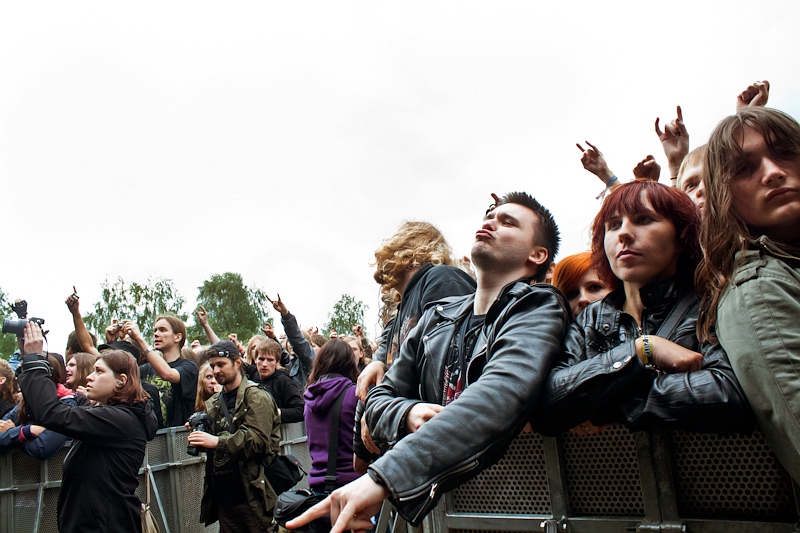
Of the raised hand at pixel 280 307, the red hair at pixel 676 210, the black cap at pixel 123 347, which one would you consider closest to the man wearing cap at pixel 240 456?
the black cap at pixel 123 347

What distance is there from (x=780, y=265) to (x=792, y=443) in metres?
0.43

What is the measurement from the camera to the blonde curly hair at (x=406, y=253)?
3.74 metres

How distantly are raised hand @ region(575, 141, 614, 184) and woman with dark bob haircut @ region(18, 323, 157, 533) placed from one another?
12.8 ft

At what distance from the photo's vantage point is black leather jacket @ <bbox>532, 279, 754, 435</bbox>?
Answer: 1.55 m

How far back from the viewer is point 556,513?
1.86m

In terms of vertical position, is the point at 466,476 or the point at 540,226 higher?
the point at 540,226

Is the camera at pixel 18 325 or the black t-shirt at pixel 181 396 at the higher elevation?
the camera at pixel 18 325

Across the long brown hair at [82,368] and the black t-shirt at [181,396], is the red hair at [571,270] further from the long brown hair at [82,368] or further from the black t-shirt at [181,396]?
the black t-shirt at [181,396]

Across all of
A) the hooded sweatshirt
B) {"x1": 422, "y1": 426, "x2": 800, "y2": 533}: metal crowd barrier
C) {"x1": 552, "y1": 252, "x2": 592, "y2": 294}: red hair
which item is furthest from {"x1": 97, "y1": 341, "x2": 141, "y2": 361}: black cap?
{"x1": 422, "y1": 426, "x2": 800, "y2": 533}: metal crowd barrier

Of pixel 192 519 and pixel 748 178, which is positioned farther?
pixel 192 519

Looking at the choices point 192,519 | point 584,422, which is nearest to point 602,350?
point 584,422

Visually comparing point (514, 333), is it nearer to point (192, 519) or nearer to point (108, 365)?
point (108, 365)

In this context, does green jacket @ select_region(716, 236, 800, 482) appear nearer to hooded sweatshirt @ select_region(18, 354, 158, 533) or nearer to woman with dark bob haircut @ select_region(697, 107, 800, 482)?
woman with dark bob haircut @ select_region(697, 107, 800, 482)

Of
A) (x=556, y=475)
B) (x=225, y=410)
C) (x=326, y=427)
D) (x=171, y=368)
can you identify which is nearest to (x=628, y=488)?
(x=556, y=475)
